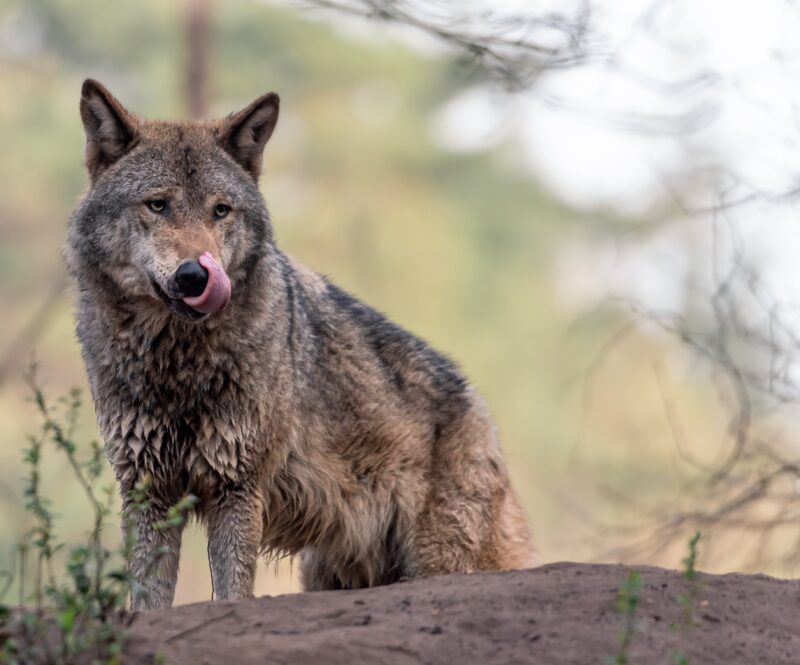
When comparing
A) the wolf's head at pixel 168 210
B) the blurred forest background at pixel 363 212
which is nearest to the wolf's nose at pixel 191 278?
the wolf's head at pixel 168 210

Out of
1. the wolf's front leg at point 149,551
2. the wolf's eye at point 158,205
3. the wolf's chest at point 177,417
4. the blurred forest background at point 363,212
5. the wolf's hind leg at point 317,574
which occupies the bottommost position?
the wolf's front leg at point 149,551

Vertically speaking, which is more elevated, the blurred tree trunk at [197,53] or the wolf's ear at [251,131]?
the blurred tree trunk at [197,53]

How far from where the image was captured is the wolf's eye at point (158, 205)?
20.1 feet

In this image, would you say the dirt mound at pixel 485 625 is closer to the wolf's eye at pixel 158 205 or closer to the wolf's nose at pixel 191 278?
the wolf's nose at pixel 191 278

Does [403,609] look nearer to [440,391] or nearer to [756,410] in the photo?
[440,391]

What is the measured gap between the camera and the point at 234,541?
6207mm

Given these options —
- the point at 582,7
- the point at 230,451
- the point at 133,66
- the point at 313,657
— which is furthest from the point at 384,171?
the point at 313,657

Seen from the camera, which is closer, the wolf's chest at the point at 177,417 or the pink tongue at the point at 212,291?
the pink tongue at the point at 212,291

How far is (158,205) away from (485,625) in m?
2.65

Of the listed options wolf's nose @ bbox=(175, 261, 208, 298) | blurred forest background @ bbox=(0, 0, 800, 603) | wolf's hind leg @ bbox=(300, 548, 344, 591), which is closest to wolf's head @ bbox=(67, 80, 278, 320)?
wolf's nose @ bbox=(175, 261, 208, 298)

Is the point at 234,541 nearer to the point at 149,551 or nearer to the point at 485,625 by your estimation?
the point at 149,551

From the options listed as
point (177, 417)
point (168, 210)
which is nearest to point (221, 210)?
point (168, 210)

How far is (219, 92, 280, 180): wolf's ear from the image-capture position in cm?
661

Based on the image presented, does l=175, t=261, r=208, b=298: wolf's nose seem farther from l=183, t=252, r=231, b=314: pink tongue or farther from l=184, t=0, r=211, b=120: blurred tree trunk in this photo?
l=184, t=0, r=211, b=120: blurred tree trunk
